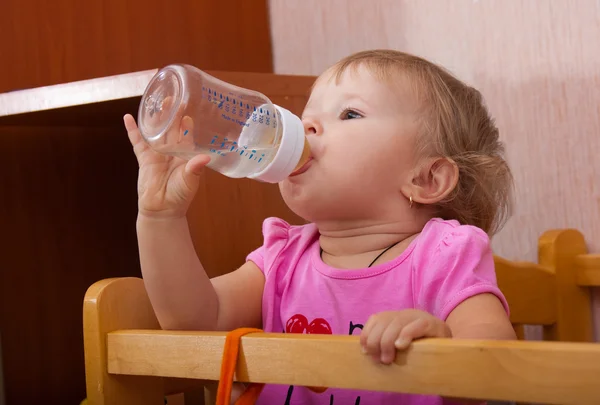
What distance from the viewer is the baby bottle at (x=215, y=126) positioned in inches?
31.9

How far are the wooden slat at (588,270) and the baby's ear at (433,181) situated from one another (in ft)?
1.17

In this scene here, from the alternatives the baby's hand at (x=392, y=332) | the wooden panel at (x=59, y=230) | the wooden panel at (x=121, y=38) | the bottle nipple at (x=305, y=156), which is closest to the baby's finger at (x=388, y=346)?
the baby's hand at (x=392, y=332)

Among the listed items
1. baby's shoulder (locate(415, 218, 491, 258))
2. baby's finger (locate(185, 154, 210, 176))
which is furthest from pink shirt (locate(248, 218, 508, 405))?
baby's finger (locate(185, 154, 210, 176))

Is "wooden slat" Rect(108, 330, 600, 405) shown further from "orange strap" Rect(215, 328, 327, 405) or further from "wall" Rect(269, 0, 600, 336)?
"wall" Rect(269, 0, 600, 336)

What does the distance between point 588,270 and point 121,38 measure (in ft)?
2.68

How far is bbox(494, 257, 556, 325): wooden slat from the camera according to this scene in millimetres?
1147

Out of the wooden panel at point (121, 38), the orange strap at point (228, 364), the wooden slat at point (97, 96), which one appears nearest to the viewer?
the orange strap at point (228, 364)

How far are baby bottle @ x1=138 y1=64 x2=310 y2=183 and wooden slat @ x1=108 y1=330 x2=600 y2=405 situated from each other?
0.18 meters

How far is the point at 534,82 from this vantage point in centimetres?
123

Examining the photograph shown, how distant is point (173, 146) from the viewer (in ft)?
2.71

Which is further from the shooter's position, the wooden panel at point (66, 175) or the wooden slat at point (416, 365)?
the wooden panel at point (66, 175)

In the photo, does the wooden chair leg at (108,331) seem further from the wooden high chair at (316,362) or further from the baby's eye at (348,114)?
the baby's eye at (348,114)

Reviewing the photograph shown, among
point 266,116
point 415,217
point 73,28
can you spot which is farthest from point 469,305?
point 73,28

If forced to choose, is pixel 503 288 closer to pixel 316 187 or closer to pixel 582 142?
pixel 582 142
